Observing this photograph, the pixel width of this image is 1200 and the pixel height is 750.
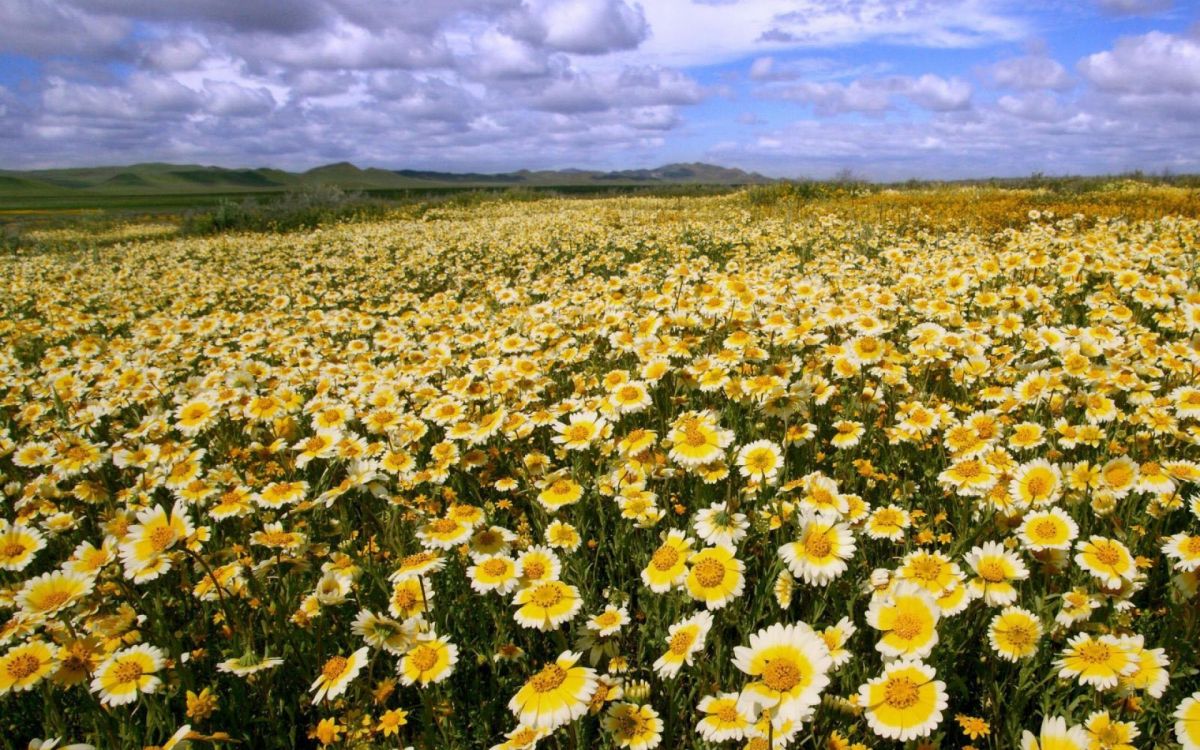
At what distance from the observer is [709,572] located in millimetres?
1893

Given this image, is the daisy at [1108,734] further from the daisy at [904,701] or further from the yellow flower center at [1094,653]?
the daisy at [904,701]

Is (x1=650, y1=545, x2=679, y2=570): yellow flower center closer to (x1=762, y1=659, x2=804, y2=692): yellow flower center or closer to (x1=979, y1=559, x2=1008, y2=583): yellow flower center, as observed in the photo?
(x1=762, y1=659, x2=804, y2=692): yellow flower center

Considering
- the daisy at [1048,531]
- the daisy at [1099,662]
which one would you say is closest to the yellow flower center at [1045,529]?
the daisy at [1048,531]

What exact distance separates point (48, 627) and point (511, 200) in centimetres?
3419

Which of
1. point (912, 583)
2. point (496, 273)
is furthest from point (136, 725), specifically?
point (496, 273)

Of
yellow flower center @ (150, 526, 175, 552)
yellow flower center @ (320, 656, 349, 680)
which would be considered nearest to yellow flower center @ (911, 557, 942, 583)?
yellow flower center @ (320, 656, 349, 680)

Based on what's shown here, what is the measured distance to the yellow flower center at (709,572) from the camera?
188 centimetres

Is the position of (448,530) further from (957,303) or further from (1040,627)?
(957,303)

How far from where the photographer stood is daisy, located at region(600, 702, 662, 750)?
5.65 ft

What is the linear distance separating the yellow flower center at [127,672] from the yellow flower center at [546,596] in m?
1.23

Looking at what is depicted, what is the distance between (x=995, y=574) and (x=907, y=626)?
0.40 meters

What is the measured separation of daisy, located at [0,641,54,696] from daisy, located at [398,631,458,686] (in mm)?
996

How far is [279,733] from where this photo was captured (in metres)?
2.07

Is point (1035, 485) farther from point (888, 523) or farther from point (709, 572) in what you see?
point (709, 572)
